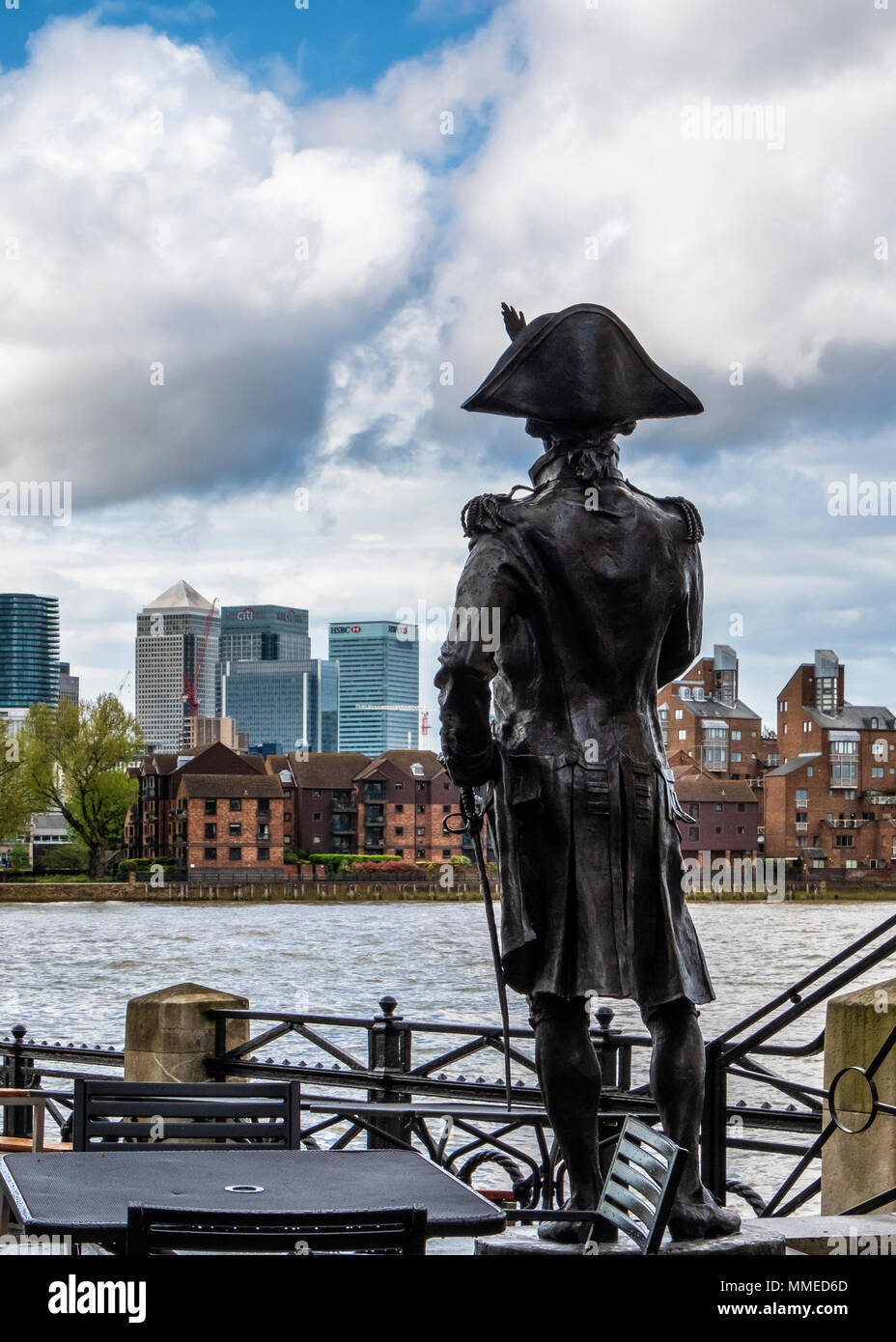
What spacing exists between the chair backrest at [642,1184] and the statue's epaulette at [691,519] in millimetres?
1711

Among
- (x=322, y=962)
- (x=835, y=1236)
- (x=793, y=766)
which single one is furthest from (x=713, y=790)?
(x=835, y=1236)

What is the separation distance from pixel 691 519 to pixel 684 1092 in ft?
5.32

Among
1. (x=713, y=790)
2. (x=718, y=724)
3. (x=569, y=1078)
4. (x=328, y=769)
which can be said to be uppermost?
(x=718, y=724)

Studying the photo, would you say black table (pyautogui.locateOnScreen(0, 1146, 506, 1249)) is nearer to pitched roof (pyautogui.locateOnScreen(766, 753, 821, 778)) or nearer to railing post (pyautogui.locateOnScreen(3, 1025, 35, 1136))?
railing post (pyautogui.locateOnScreen(3, 1025, 35, 1136))

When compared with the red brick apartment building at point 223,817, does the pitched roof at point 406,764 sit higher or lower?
higher

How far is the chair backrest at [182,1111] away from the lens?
539cm

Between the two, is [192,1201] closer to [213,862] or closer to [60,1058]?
[60,1058]

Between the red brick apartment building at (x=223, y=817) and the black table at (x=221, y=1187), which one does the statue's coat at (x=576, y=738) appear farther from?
the red brick apartment building at (x=223, y=817)

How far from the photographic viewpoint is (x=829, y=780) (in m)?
138

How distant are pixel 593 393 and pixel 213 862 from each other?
12741 cm

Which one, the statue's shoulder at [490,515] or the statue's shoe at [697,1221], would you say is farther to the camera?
the statue's shoulder at [490,515]

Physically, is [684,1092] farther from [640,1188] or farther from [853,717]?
[853,717]

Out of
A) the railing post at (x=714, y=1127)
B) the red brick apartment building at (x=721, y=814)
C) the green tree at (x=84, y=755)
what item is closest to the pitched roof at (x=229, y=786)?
the green tree at (x=84, y=755)

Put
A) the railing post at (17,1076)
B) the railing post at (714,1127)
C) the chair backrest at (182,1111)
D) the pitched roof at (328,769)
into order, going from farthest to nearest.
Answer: the pitched roof at (328,769), the railing post at (17,1076), the railing post at (714,1127), the chair backrest at (182,1111)
